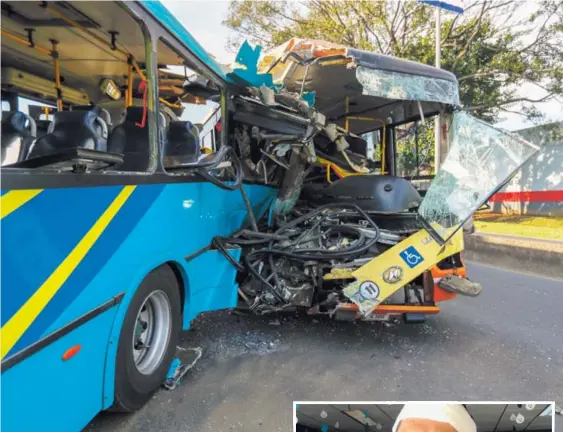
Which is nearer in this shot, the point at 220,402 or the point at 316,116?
the point at 220,402

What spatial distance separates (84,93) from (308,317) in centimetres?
333

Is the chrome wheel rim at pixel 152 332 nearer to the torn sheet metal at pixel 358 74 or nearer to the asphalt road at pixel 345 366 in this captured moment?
the asphalt road at pixel 345 366

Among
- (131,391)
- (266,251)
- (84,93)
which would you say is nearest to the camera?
(131,391)

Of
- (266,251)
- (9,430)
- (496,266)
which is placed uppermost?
(266,251)

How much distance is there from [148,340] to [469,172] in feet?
9.78

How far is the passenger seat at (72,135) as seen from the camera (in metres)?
3.22

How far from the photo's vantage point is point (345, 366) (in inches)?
149

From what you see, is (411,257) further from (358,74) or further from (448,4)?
(448,4)

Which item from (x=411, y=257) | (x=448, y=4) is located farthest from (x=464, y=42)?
(x=411, y=257)

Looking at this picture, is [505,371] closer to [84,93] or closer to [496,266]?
[84,93]

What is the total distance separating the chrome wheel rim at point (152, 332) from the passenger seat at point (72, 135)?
1.17 m

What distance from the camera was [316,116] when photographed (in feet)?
14.4

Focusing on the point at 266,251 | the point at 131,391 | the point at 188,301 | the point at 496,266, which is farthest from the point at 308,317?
the point at 496,266

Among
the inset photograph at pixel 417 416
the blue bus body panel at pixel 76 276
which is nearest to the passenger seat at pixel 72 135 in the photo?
the blue bus body panel at pixel 76 276
